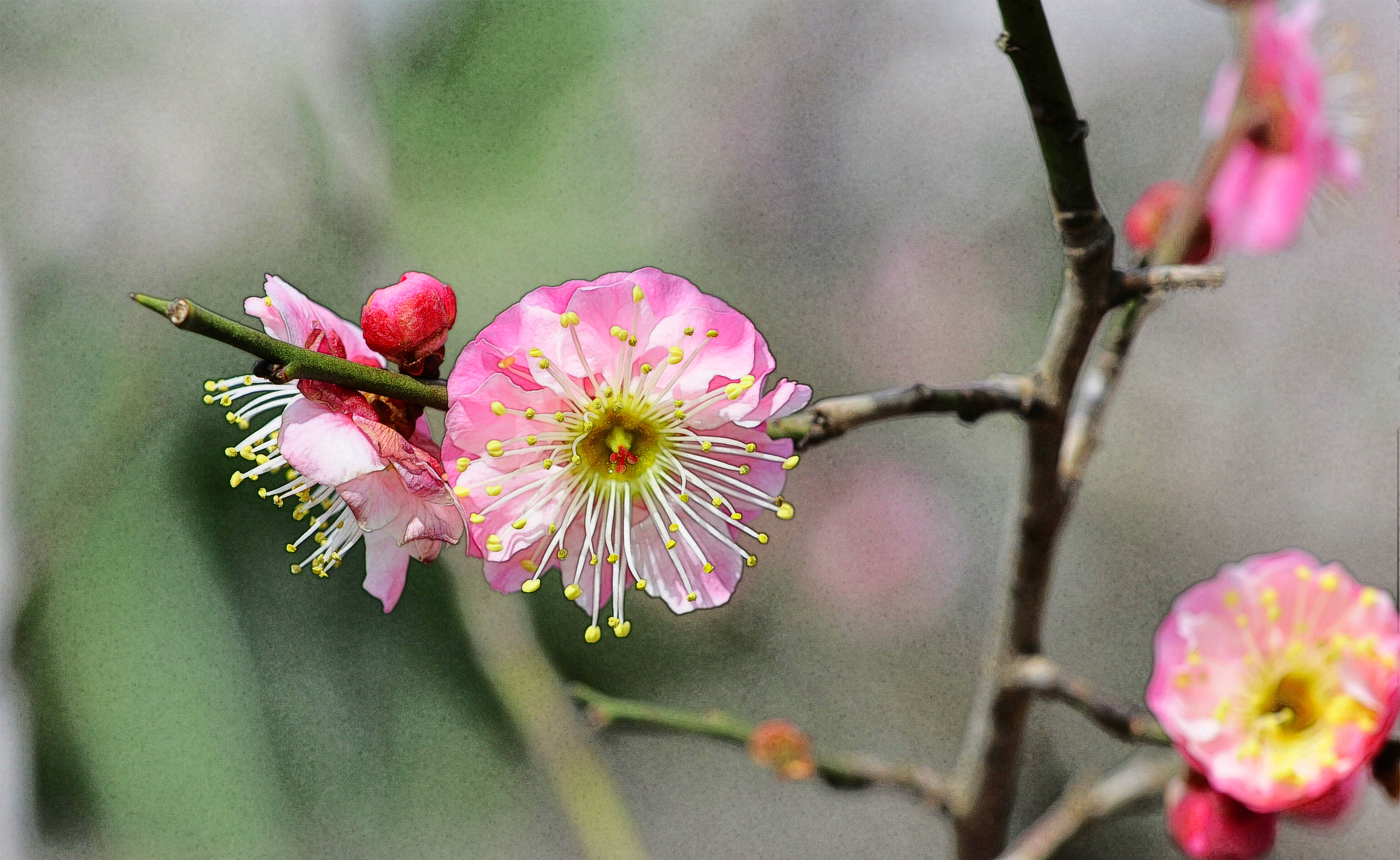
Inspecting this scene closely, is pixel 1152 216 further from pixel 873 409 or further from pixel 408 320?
pixel 408 320

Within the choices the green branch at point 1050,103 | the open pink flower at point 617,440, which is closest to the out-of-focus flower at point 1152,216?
the green branch at point 1050,103

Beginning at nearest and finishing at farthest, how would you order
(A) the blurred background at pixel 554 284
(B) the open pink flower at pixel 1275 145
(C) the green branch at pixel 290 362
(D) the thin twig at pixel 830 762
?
(C) the green branch at pixel 290 362 → (B) the open pink flower at pixel 1275 145 → (D) the thin twig at pixel 830 762 → (A) the blurred background at pixel 554 284

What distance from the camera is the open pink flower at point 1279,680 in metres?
0.46

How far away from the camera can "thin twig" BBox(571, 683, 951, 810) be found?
0.65 metres

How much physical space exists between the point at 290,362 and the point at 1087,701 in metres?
0.44

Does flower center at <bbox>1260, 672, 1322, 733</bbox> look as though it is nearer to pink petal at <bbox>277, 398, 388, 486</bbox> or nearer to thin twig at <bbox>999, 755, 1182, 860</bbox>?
thin twig at <bbox>999, 755, 1182, 860</bbox>

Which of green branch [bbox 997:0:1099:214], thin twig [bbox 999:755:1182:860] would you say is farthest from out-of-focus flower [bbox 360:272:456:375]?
thin twig [bbox 999:755:1182:860]

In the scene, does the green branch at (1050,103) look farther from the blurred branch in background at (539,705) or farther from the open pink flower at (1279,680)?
the blurred branch in background at (539,705)

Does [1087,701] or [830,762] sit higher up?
[1087,701]

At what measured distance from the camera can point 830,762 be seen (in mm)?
650

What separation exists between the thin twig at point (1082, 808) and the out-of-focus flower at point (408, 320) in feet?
1.68

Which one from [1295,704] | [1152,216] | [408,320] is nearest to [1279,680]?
[1295,704]

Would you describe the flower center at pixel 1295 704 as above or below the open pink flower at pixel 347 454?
below

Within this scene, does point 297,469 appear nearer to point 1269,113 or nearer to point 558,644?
point 1269,113
